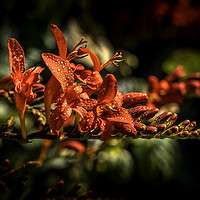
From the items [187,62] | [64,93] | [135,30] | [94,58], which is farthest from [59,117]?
[135,30]

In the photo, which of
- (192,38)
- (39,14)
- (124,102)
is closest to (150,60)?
(192,38)

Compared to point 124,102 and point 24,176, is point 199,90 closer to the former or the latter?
point 124,102

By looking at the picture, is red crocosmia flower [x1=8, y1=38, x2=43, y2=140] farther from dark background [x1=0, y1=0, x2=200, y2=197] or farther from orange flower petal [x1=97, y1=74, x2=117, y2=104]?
dark background [x1=0, y1=0, x2=200, y2=197]

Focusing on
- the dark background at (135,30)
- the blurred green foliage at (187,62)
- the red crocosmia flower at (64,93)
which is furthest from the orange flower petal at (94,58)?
the blurred green foliage at (187,62)

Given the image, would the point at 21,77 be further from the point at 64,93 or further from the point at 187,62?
the point at 187,62

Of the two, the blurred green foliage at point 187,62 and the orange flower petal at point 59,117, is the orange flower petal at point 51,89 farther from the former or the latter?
the blurred green foliage at point 187,62

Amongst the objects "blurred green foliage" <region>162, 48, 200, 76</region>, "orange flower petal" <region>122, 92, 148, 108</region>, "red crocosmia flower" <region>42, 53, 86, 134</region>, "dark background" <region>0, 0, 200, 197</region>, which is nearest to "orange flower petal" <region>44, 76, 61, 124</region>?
"red crocosmia flower" <region>42, 53, 86, 134</region>
